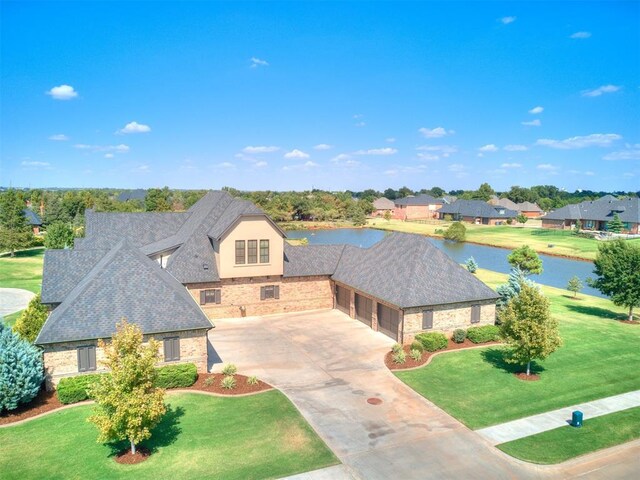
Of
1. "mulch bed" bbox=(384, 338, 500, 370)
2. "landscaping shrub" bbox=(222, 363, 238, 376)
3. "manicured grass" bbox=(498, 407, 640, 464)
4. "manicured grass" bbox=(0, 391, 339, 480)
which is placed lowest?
"manicured grass" bbox=(498, 407, 640, 464)

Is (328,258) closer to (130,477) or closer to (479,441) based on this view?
(479,441)

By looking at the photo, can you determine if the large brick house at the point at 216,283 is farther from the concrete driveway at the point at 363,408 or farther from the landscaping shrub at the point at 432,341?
the concrete driveway at the point at 363,408

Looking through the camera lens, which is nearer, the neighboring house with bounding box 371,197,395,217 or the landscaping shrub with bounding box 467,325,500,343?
the landscaping shrub with bounding box 467,325,500,343

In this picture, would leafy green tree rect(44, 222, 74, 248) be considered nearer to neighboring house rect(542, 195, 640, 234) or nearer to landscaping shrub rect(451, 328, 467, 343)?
landscaping shrub rect(451, 328, 467, 343)

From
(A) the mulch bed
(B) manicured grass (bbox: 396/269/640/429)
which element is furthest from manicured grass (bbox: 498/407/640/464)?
(A) the mulch bed

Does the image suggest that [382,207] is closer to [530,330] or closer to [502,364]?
[502,364]

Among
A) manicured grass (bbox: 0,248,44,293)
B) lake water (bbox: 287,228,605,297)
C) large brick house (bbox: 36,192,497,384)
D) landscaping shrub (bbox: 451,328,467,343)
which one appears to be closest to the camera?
large brick house (bbox: 36,192,497,384)

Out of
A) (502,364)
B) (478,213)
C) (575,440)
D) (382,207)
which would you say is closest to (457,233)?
(478,213)
